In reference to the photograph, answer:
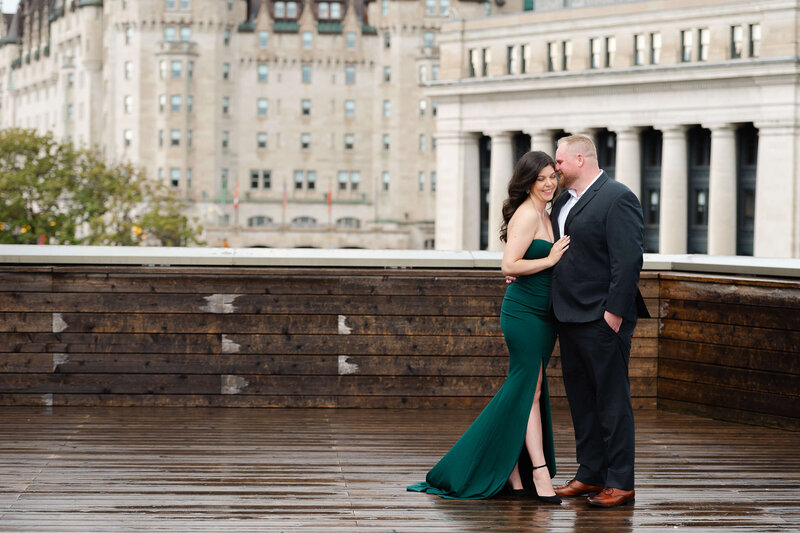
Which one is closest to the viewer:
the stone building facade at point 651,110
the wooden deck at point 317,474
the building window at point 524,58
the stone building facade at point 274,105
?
the wooden deck at point 317,474

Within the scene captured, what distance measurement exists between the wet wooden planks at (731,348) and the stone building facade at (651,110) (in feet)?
244

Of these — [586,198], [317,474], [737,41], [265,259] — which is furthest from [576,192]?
[737,41]

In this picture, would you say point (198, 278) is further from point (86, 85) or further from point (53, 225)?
point (86, 85)

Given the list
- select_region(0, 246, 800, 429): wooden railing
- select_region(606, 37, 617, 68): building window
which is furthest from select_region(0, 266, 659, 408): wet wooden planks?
select_region(606, 37, 617, 68): building window

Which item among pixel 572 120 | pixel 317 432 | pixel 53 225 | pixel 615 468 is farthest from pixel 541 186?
pixel 572 120

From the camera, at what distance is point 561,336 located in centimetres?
937

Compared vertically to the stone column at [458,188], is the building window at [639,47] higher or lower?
higher

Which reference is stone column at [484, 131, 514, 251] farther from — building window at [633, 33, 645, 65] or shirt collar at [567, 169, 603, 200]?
shirt collar at [567, 169, 603, 200]

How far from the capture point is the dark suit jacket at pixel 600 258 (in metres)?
8.97

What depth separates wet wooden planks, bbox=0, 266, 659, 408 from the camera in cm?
1311

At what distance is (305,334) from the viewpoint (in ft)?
43.6

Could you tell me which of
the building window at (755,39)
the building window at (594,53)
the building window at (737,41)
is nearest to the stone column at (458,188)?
the building window at (594,53)

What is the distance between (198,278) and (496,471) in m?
4.76

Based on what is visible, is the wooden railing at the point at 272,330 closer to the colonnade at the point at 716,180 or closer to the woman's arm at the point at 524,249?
the woman's arm at the point at 524,249
